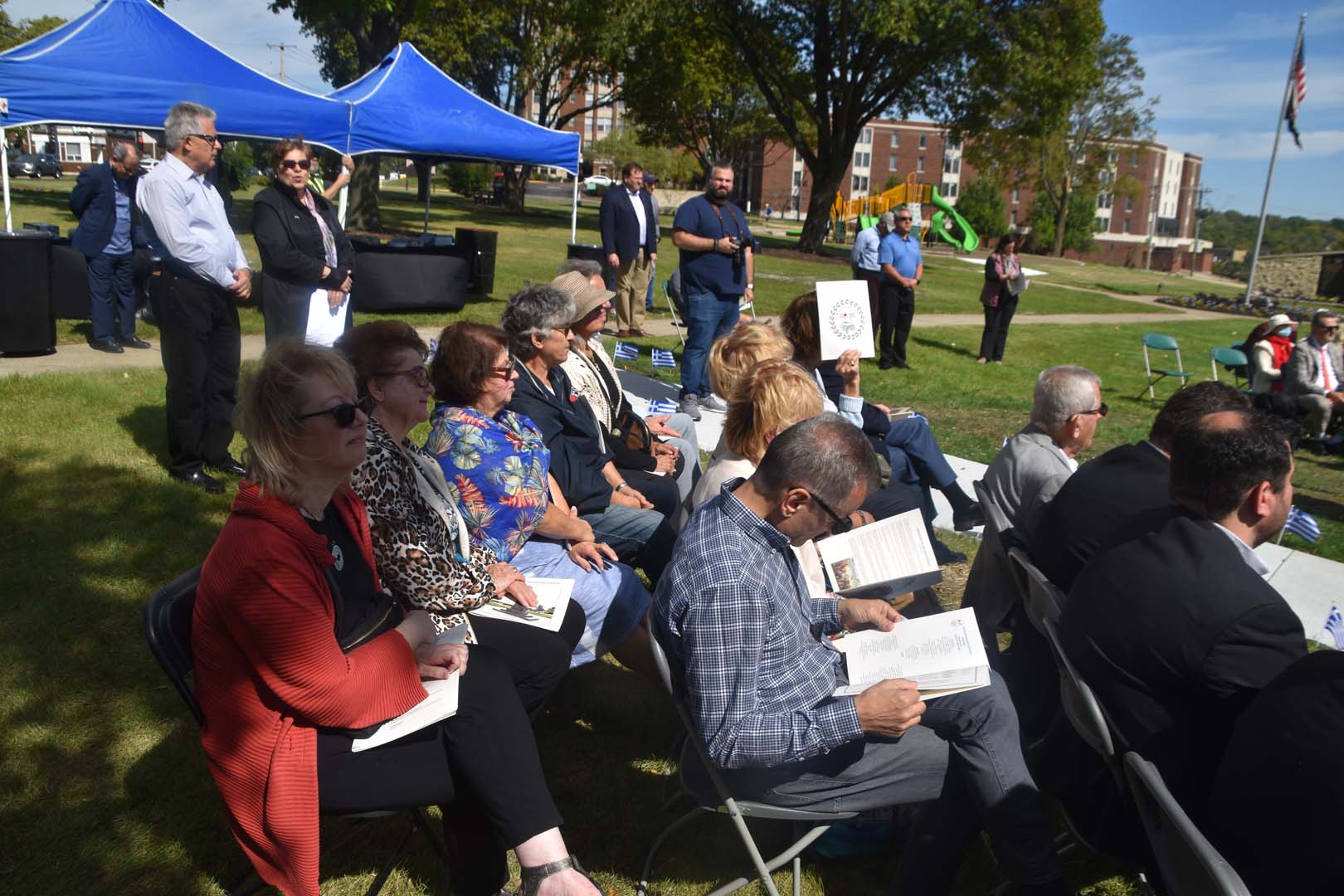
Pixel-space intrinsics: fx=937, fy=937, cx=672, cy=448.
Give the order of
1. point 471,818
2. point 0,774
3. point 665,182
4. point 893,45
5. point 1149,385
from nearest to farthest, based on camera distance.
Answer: point 471,818
point 0,774
point 1149,385
point 893,45
point 665,182

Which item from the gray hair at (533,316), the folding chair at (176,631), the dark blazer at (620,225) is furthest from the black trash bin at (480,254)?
the folding chair at (176,631)

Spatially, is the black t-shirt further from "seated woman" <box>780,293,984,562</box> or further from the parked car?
the parked car

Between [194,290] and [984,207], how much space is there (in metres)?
64.7

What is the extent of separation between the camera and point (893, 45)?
2853 centimetres

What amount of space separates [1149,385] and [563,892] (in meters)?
11.3

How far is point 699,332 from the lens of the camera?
8.48 metres

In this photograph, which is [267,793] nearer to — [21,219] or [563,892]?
[563,892]

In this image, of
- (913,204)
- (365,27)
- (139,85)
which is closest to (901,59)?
(913,204)

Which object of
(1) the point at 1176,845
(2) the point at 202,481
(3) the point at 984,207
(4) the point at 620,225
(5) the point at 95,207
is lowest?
(2) the point at 202,481

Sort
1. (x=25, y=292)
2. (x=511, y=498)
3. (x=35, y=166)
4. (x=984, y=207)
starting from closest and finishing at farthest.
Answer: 1. (x=511, y=498)
2. (x=25, y=292)
3. (x=35, y=166)
4. (x=984, y=207)

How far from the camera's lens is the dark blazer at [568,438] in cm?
384

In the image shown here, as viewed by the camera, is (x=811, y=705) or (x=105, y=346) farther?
(x=105, y=346)

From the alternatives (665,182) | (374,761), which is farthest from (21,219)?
(665,182)

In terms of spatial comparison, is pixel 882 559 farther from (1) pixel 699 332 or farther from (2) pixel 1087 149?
(2) pixel 1087 149
